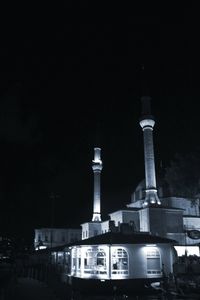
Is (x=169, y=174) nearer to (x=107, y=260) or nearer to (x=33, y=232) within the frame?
(x=107, y=260)

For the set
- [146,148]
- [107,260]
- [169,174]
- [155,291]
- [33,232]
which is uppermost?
[146,148]

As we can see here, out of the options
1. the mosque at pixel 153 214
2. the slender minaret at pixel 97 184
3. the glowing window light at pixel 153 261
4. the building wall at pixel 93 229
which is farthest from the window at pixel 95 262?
the slender minaret at pixel 97 184

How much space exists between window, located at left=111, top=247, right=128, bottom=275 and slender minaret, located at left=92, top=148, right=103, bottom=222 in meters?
32.7

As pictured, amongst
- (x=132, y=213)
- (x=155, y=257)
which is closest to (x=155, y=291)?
(x=155, y=257)

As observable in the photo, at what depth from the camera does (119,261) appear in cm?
2378

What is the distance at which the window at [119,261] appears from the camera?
77.5ft

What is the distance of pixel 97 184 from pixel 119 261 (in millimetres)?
35324

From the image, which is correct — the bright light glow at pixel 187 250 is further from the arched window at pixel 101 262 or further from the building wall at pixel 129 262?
the arched window at pixel 101 262

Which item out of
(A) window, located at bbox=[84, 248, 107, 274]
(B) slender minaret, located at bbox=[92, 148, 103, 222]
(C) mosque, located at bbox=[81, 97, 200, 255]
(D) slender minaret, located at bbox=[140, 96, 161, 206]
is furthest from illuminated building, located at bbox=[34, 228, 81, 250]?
(A) window, located at bbox=[84, 248, 107, 274]

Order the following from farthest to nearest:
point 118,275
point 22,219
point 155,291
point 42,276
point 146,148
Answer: point 22,219
point 146,148
point 42,276
point 118,275
point 155,291

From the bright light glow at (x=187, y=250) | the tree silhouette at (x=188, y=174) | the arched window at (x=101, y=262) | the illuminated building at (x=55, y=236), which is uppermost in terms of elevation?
the tree silhouette at (x=188, y=174)

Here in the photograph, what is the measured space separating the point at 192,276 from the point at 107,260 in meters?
6.10

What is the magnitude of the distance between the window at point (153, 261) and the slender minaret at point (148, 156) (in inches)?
559

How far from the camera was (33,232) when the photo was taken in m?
75.8
